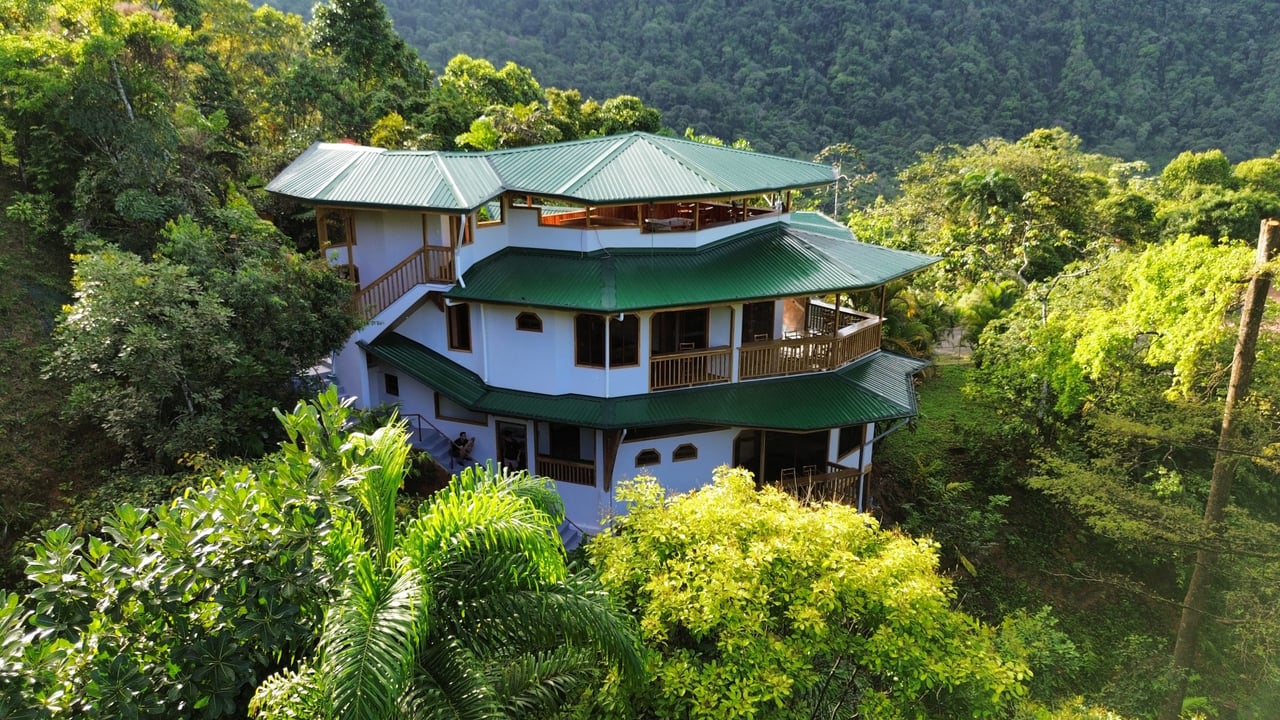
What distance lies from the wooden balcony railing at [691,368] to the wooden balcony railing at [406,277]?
212 inches

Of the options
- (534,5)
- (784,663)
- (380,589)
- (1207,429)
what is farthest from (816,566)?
(534,5)

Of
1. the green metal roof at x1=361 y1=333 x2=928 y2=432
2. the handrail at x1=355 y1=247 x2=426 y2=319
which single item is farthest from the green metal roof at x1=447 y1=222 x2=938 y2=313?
the green metal roof at x1=361 y1=333 x2=928 y2=432

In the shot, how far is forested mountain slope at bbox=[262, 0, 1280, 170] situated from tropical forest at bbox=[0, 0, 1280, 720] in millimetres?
13760

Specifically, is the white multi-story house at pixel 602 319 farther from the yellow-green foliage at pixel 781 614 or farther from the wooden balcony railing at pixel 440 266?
the yellow-green foliage at pixel 781 614

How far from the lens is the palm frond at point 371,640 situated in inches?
225

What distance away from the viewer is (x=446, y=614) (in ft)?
24.1

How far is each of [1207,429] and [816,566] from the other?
59.0 feet

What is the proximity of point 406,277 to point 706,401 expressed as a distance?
807 cm

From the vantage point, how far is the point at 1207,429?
2133 cm

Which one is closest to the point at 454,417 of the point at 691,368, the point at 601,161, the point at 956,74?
the point at 691,368

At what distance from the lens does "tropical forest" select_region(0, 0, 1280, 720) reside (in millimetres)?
6730

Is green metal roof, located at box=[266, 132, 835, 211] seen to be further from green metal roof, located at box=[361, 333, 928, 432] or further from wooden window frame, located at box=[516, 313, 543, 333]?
green metal roof, located at box=[361, 333, 928, 432]

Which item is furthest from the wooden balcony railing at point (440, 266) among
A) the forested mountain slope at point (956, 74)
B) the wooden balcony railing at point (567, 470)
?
the forested mountain slope at point (956, 74)

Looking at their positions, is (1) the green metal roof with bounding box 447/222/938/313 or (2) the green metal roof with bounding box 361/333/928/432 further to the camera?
(2) the green metal roof with bounding box 361/333/928/432
